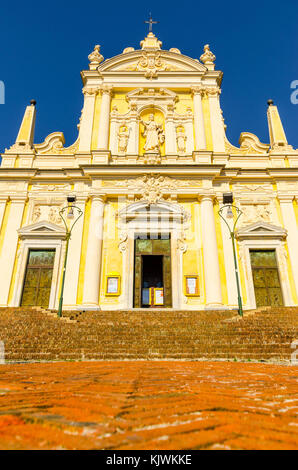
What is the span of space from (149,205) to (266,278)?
616 centimetres

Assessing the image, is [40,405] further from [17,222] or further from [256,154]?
[256,154]

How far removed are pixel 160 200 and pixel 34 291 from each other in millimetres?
6937

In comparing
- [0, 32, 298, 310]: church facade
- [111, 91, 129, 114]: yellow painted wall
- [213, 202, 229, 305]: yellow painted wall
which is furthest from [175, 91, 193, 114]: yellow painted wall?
[213, 202, 229, 305]: yellow painted wall

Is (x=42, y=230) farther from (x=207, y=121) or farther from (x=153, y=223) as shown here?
(x=207, y=121)

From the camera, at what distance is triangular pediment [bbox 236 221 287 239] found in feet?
45.0

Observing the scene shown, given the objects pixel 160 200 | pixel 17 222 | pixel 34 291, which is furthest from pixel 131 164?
pixel 34 291

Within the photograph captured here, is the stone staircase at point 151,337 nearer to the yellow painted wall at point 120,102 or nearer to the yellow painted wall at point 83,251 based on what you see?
the yellow painted wall at point 83,251

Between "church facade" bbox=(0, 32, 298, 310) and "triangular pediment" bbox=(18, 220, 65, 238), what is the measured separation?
0.05 meters

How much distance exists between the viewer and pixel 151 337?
7094 millimetres

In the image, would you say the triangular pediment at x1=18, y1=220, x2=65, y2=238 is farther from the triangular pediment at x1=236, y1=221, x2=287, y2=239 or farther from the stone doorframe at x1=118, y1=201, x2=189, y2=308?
the triangular pediment at x1=236, y1=221, x2=287, y2=239

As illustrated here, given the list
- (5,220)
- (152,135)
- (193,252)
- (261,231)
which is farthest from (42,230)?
(261,231)

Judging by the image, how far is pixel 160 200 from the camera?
14.4 meters

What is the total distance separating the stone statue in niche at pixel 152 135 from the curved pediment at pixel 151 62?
12.4 ft

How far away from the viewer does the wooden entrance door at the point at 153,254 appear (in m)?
13.1
